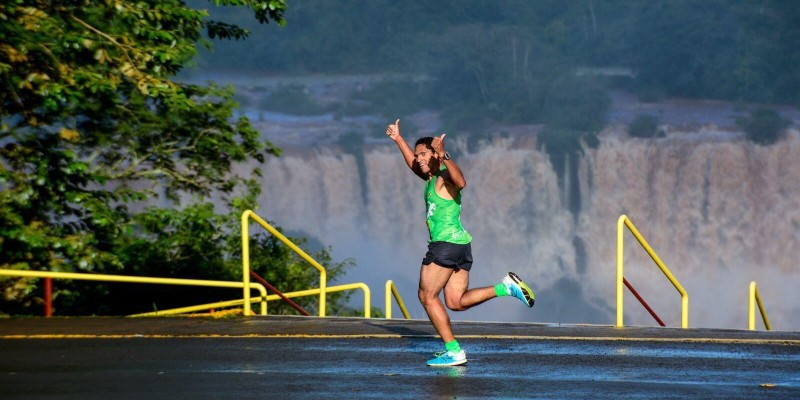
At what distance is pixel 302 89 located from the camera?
532ft

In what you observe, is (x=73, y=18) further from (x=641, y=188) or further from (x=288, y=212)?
(x=641, y=188)

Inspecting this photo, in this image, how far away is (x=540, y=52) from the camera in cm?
15775

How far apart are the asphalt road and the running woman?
471 mm

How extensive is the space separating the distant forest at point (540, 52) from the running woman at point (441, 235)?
454ft

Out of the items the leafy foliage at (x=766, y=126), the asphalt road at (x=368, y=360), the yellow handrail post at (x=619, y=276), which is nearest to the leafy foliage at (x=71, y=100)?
the asphalt road at (x=368, y=360)

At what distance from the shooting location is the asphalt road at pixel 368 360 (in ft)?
30.9

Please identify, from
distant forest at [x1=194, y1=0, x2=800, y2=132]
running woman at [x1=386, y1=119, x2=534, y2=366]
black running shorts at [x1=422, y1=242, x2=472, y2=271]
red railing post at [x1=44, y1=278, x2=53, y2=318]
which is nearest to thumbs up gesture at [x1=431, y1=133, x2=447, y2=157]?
running woman at [x1=386, y1=119, x2=534, y2=366]

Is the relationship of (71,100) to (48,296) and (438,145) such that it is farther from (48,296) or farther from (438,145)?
(438,145)

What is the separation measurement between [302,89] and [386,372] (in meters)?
153

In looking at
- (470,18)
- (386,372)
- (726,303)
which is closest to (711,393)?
(386,372)

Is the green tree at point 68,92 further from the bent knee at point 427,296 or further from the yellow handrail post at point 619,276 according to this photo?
the bent knee at point 427,296

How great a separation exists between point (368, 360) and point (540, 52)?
149 meters

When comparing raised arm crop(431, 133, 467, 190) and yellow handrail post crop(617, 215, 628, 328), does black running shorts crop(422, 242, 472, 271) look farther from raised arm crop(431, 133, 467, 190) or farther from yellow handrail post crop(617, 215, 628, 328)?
yellow handrail post crop(617, 215, 628, 328)

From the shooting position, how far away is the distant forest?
502 feet
